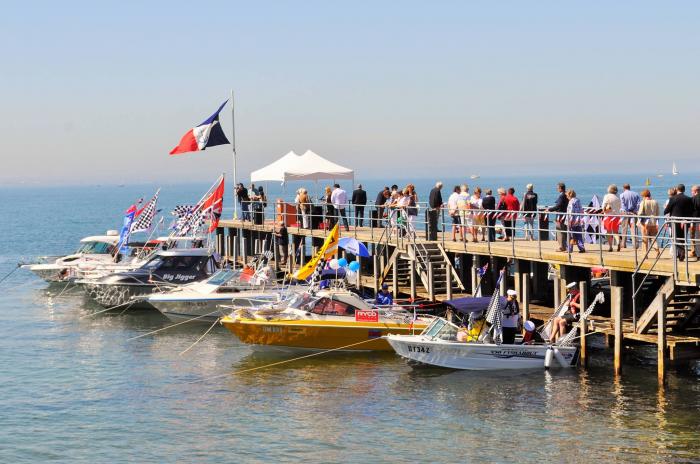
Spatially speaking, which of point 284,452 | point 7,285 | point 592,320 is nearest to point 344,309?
point 592,320

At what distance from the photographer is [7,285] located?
Result: 51.4 meters

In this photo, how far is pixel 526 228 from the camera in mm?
29109

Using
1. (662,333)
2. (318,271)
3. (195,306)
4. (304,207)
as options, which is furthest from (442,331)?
(304,207)

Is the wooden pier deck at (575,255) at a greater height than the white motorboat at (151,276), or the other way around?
the wooden pier deck at (575,255)

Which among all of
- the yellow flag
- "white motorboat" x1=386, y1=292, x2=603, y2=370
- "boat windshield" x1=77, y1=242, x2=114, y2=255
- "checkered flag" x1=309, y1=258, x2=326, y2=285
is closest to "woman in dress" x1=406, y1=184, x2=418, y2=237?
the yellow flag

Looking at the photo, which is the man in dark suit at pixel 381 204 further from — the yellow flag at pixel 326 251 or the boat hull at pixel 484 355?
the boat hull at pixel 484 355

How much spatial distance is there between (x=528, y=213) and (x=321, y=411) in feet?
32.0

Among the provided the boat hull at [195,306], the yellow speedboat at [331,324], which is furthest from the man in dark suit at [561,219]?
the boat hull at [195,306]

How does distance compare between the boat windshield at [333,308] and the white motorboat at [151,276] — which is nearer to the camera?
the boat windshield at [333,308]

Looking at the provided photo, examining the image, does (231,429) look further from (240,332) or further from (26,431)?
(240,332)

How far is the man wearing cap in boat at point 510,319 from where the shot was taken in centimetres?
2603

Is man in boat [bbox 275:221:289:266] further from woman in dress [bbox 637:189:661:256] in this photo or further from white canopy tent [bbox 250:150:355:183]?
woman in dress [bbox 637:189:661:256]

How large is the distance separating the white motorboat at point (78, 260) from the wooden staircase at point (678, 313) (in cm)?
2687

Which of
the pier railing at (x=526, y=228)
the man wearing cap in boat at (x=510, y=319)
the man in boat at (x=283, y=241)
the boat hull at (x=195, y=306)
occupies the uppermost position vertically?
the pier railing at (x=526, y=228)
